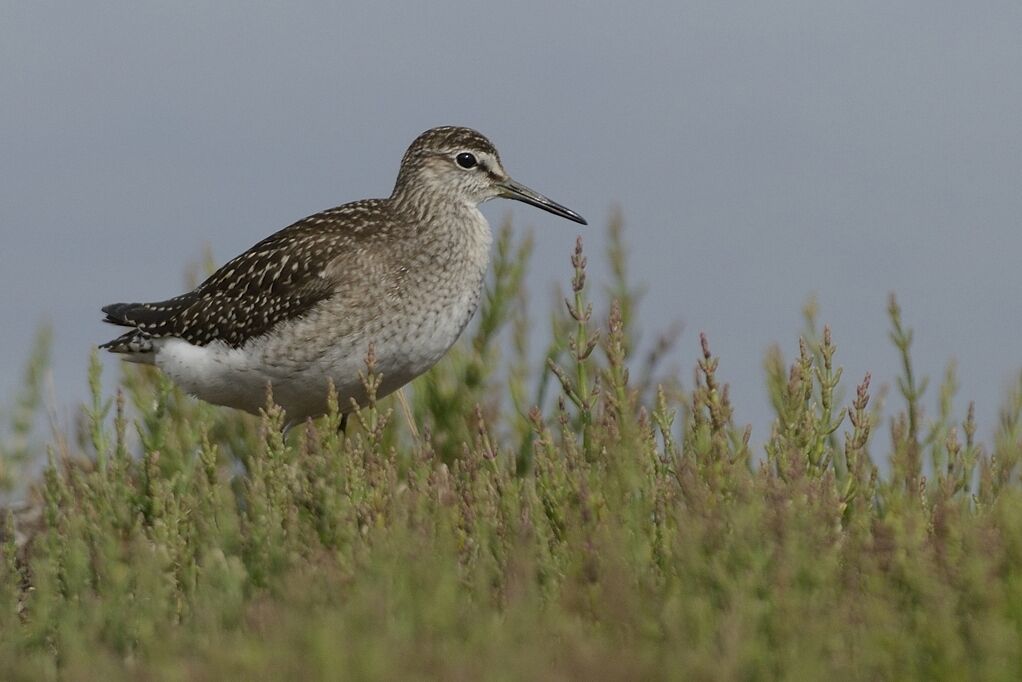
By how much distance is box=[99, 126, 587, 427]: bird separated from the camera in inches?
304

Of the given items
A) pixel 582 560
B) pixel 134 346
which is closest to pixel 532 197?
pixel 134 346

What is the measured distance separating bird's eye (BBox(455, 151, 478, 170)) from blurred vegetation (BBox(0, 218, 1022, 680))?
2876 millimetres

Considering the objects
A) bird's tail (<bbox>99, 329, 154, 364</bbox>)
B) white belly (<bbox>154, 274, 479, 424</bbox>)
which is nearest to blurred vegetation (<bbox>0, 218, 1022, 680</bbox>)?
white belly (<bbox>154, 274, 479, 424</bbox>)

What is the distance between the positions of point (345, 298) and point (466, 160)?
169cm

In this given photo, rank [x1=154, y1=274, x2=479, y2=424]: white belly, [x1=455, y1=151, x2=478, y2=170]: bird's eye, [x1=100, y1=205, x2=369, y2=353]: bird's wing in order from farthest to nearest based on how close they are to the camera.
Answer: [x1=455, y1=151, x2=478, y2=170]: bird's eye → [x1=100, y1=205, x2=369, y2=353]: bird's wing → [x1=154, y1=274, x2=479, y2=424]: white belly

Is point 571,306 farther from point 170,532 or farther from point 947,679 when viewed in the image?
point 947,679

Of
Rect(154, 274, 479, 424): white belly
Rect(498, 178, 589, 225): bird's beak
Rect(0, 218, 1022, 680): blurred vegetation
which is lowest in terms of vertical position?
Rect(0, 218, 1022, 680): blurred vegetation

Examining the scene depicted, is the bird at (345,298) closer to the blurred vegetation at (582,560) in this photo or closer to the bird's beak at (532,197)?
the bird's beak at (532,197)

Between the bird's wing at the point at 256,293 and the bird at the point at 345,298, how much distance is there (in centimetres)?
1

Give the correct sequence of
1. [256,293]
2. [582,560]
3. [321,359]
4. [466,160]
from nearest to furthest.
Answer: [582,560], [321,359], [256,293], [466,160]

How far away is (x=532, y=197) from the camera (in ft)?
30.3

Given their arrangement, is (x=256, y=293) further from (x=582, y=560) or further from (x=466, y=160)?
(x=582, y=560)

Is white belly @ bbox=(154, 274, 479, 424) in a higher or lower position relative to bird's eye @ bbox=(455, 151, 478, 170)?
lower

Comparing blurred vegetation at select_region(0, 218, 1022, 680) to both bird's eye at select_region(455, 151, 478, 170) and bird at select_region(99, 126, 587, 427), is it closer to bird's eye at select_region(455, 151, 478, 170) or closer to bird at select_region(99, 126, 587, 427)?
bird at select_region(99, 126, 587, 427)
